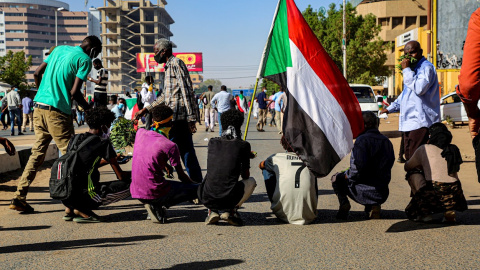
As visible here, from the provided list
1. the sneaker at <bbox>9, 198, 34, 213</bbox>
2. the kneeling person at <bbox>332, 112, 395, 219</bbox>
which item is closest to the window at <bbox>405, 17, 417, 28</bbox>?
the kneeling person at <bbox>332, 112, 395, 219</bbox>

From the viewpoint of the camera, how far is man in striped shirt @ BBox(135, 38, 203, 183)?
688 centimetres

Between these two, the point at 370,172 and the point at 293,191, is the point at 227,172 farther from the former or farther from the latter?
the point at 370,172

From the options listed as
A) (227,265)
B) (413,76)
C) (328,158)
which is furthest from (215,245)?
(413,76)

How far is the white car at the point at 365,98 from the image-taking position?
67.9 ft

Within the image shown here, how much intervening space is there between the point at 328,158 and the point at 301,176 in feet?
1.11

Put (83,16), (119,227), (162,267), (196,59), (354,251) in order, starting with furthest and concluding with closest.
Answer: (83,16)
(196,59)
(119,227)
(354,251)
(162,267)

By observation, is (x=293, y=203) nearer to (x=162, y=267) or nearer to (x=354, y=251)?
(x=354, y=251)

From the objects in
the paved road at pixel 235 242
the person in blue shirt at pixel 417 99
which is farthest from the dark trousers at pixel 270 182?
the person in blue shirt at pixel 417 99

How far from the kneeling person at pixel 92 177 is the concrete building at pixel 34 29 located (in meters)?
191

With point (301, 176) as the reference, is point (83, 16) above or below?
above

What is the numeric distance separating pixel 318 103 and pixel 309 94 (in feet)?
0.43

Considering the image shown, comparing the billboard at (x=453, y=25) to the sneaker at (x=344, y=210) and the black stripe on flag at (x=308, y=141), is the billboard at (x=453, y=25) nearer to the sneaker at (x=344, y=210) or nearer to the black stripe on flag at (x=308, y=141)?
the sneaker at (x=344, y=210)

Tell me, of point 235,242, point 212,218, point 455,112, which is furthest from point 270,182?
point 455,112

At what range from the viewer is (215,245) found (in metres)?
4.97
